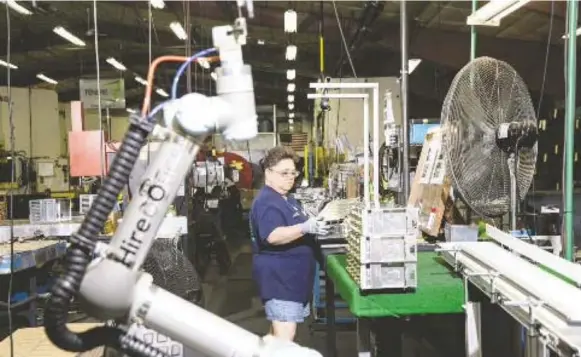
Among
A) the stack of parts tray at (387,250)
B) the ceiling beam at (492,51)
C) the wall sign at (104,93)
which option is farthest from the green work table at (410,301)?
the wall sign at (104,93)

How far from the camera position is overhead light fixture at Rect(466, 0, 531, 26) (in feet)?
8.44

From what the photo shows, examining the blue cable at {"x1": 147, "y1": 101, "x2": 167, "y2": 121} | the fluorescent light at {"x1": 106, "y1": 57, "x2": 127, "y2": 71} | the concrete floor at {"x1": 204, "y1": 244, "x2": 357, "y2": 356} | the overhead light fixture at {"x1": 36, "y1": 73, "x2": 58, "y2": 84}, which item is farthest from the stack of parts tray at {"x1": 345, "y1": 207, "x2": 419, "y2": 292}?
the overhead light fixture at {"x1": 36, "y1": 73, "x2": 58, "y2": 84}

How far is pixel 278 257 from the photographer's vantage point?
10.0 ft

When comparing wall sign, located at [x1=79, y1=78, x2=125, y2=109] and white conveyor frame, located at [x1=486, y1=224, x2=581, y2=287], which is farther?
wall sign, located at [x1=79, y1=78, x2=125, y2=109]

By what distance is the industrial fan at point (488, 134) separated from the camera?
249 cm

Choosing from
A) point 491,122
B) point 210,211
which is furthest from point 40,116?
point 491,122

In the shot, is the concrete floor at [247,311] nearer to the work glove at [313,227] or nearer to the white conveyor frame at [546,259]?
the work glove at [313,227]

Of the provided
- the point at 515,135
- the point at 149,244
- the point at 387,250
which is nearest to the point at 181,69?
the point at 149,244

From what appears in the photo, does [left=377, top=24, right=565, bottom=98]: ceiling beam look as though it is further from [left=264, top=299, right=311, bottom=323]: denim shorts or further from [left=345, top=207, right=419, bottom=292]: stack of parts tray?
[left=345, top=207, right=419, bottom=292]: stack of parts tray

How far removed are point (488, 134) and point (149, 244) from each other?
1869 millimetres

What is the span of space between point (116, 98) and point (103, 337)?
9310 millimetres

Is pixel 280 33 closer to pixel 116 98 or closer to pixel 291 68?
pixel 291 68

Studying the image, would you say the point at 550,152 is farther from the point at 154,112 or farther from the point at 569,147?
the point at 154,112

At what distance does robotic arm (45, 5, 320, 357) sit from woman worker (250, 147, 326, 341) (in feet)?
5.84
